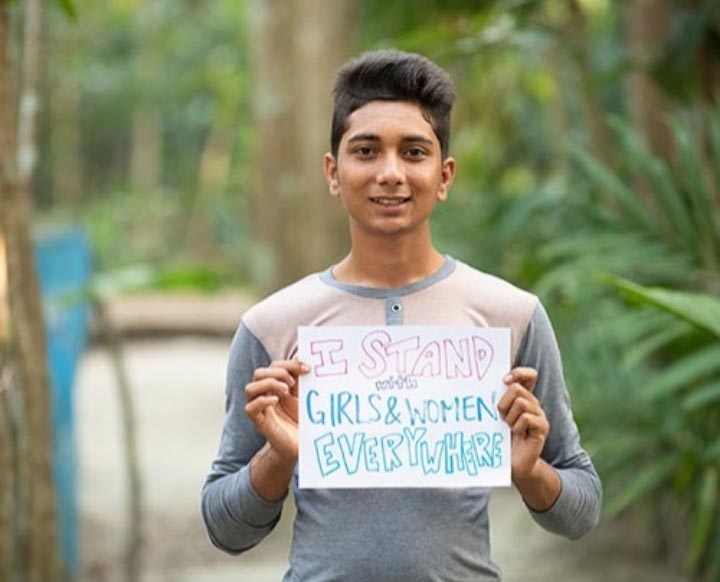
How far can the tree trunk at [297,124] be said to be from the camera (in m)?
7.20

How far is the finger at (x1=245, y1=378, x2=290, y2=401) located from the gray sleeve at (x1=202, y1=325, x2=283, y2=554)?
5.9 inches

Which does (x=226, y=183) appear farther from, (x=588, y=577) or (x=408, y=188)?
(x=408, y=188)

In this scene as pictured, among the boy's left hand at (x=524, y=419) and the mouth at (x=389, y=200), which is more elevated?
the mouth at (x=389, y=200)

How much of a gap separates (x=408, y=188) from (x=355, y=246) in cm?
13

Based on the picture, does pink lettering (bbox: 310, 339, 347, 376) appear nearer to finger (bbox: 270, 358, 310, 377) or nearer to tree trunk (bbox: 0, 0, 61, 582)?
finger (bbox: 270, 358, 310, 377)

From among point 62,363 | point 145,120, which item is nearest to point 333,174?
point 62,363

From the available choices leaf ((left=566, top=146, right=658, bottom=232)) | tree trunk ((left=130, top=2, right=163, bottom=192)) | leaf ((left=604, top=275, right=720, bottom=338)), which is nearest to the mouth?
leaf ((left=604, top=275, right=720, bottom=338))

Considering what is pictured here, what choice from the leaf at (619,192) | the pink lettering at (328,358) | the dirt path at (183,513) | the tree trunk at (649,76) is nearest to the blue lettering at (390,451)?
the pink lettering at (328,358)

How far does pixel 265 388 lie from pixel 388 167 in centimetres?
34

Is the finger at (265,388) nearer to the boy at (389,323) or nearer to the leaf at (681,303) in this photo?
the boy at (389,323)

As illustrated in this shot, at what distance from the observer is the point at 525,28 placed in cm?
515

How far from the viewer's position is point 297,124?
7805 mm

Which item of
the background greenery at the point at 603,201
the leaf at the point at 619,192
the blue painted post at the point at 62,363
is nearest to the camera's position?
the background greenery at the point at 603,201

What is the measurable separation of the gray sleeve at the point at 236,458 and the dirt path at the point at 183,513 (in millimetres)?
3912
